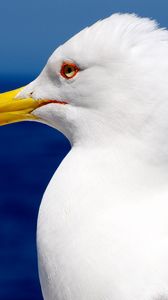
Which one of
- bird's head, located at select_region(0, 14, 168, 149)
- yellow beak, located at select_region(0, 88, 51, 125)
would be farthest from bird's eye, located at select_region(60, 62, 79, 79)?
yellow beak, located at select_region(0, 88, 51, 125)

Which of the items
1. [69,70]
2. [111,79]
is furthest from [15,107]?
[111,79]

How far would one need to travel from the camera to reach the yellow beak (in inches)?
140

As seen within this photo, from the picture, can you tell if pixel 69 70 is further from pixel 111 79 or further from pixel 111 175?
pixel 111 175

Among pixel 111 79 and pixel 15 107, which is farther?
pixel 15 107

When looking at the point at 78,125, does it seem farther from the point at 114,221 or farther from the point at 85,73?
the point at 114,221

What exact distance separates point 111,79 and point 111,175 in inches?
12.4

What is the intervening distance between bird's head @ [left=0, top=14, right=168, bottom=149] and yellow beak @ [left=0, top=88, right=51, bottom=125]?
0.39 ft

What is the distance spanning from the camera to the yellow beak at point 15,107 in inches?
140

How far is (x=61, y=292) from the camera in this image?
3.15 metres

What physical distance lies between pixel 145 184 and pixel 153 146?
0.46 feet

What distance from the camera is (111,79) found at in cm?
319

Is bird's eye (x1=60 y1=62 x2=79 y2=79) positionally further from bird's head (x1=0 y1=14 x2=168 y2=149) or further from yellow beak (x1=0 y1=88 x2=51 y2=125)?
yellow beak (x1=0 y1=88 x2=51 y2=125)

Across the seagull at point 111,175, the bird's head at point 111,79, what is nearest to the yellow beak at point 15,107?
the bird's head at point 111,79

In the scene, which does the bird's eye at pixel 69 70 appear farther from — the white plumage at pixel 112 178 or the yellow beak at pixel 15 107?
the yellow beak at pixel 15 107
